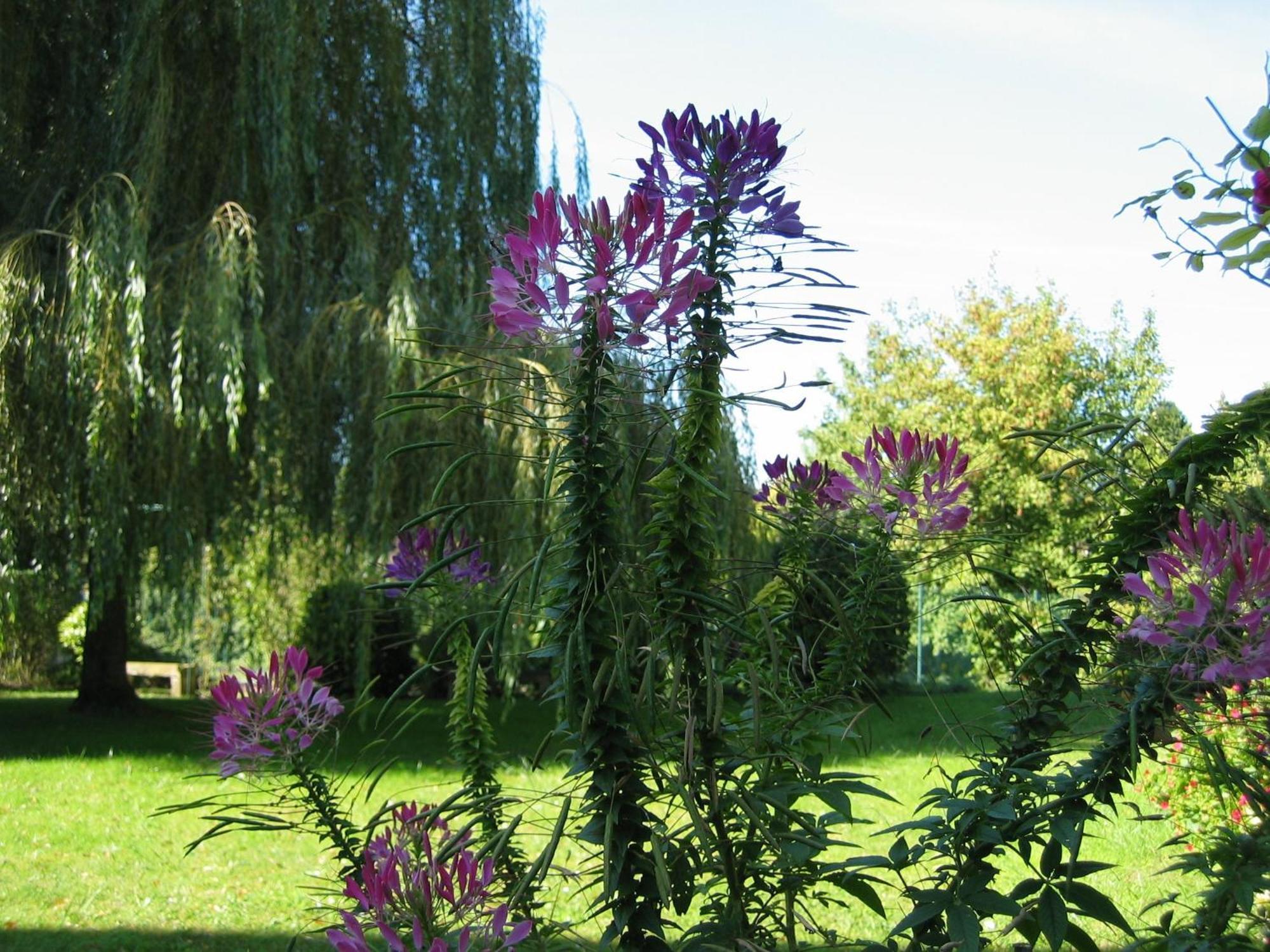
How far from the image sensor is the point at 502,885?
1506 millimetres

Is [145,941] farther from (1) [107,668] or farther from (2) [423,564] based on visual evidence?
(1) [107,668]

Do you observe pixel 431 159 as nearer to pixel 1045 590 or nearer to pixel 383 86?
pixel 383 86

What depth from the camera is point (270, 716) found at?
5.03ft

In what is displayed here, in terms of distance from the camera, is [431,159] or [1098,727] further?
[431,159]

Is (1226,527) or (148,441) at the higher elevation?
(148,441)

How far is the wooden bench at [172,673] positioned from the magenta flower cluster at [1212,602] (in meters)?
12.4

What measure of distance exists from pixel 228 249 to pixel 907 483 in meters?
5.91

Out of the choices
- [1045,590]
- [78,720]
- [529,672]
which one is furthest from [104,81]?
[1045,590]

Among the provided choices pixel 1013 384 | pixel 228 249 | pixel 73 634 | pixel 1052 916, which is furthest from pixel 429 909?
pixel 1013 384

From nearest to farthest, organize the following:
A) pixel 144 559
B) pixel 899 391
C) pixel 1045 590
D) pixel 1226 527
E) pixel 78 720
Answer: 1. pixel 1226 527
2. pixel 1045 590
3. pixel 144 559
4. pixel 78 720
5. pixel 899 391

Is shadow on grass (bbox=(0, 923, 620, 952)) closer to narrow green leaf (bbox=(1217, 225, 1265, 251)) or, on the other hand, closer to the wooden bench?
narrow green leaf (bbox=(1217, 225, 1265, 251))

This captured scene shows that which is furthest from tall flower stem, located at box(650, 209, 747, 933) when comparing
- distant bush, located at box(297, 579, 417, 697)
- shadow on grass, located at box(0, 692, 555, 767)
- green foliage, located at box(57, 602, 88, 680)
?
Result: green foliage, located at box(57, 602, 88, 680)

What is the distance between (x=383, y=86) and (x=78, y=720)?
17.7 ft

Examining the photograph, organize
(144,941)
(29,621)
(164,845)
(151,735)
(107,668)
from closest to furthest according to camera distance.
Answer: (144,941) → (164,845) → (151,735) → (107,668) → (29,621)
